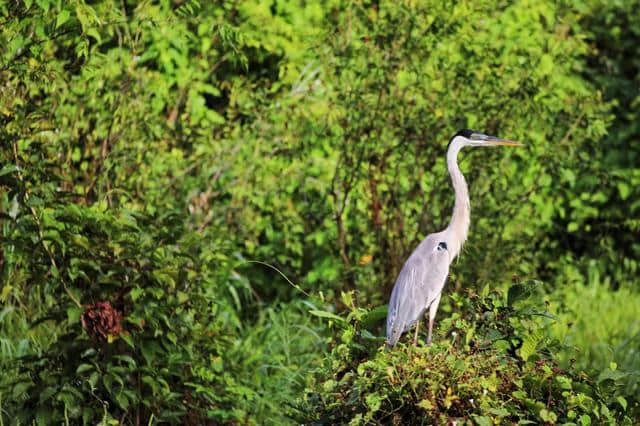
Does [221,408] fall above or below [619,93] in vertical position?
below

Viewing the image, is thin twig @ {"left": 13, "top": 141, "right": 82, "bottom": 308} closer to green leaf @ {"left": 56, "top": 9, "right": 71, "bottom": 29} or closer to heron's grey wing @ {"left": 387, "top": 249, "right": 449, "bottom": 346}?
green leaf @ {"left": 56, "top": 9, "right": 71, "bottom": 29}

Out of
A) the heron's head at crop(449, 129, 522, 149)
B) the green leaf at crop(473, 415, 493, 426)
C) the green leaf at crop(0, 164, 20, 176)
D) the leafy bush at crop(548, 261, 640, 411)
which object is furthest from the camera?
the leafy bush at crop(548, 261, 640, 411)

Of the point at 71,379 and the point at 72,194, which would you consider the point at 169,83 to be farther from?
the point at 71,379

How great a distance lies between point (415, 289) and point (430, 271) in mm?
143

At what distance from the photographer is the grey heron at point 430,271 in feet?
15.1

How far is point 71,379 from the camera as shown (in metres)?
4.71

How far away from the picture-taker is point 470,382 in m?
3.43

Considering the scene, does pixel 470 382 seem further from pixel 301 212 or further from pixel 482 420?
pixel 301 212

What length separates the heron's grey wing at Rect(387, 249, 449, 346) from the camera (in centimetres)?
458

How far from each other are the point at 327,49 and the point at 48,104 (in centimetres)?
170

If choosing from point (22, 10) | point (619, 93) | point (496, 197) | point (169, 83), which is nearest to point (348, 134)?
point (496, 197)

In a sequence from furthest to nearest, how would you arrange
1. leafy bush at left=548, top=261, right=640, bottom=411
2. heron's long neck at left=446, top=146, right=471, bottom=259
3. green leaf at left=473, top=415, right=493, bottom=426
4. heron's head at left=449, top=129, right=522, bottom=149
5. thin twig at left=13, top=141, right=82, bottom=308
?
leafy bush at left=548, top=261, right=640, bottom=411 → heron's head at left=449, top=129, right=522, bottom=149 → heron's long neck at left=446, top=146, right=471, bottom=259 → thin twig at left=13, top=141, right=82, bottom=308 → green leaf at left=473, top=415, right=493, bottom=426

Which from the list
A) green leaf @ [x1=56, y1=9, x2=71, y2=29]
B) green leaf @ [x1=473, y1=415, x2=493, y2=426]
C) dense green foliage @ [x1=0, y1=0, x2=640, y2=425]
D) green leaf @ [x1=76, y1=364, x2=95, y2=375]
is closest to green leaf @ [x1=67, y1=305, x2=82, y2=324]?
dense green foliage @ [x1=0, y1=0, x2=640, y2=425]

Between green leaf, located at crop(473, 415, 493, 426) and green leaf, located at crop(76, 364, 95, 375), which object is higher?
green leaf, located at crop(473, 415, 493, 426)
